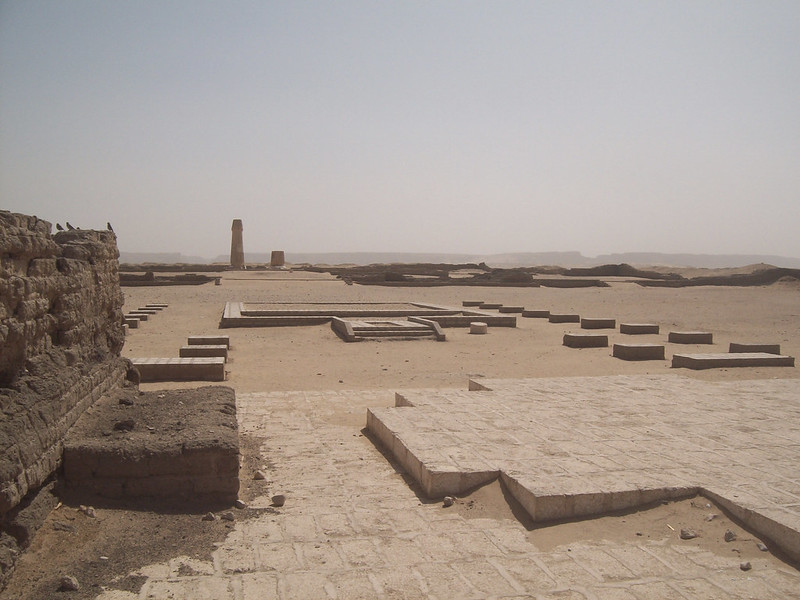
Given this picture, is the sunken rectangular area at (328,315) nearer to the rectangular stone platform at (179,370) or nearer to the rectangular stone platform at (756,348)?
the rectangular stone platform at (756,348)

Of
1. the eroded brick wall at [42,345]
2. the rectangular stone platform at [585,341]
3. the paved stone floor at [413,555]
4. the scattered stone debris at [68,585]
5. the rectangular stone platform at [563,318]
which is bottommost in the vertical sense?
the paved stone floor at [413,555]

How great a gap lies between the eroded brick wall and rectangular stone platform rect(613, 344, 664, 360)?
9.57 m

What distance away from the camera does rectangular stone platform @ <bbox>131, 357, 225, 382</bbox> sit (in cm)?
954

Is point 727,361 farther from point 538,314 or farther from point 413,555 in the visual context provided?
point 413,555

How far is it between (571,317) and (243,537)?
1546 cm

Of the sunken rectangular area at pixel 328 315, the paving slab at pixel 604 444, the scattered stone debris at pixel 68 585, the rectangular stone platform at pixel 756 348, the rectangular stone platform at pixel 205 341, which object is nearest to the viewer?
the scattered stone debris at pixel 68 585

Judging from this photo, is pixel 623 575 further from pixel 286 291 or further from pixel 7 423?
pixel 286 291

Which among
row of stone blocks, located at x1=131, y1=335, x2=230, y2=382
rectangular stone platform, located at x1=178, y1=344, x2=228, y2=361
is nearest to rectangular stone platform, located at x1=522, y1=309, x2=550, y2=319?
rectangular stone platform, located at x1=178, y1=344, x2=228, y2=361

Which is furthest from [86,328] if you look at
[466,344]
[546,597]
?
[466,344]

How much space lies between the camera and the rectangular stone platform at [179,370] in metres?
9.54

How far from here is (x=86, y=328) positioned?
5996 mm

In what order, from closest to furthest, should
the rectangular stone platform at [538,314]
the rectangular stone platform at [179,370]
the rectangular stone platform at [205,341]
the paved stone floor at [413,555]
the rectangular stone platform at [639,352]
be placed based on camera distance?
1. the paved stone floor at [413,555]
2. the rectangular stone platform at [179,370]
3. the rectangular stone platform at [205,341]
4. the rectangular stone platform at [639,352]
5. the rectangular stone platform at [538,314]

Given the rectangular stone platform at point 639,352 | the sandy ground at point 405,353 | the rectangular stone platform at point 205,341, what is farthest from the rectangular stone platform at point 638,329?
the rectangular stone platform at point 205,341

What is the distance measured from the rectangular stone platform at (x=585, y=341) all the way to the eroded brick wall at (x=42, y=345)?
33.5ft
